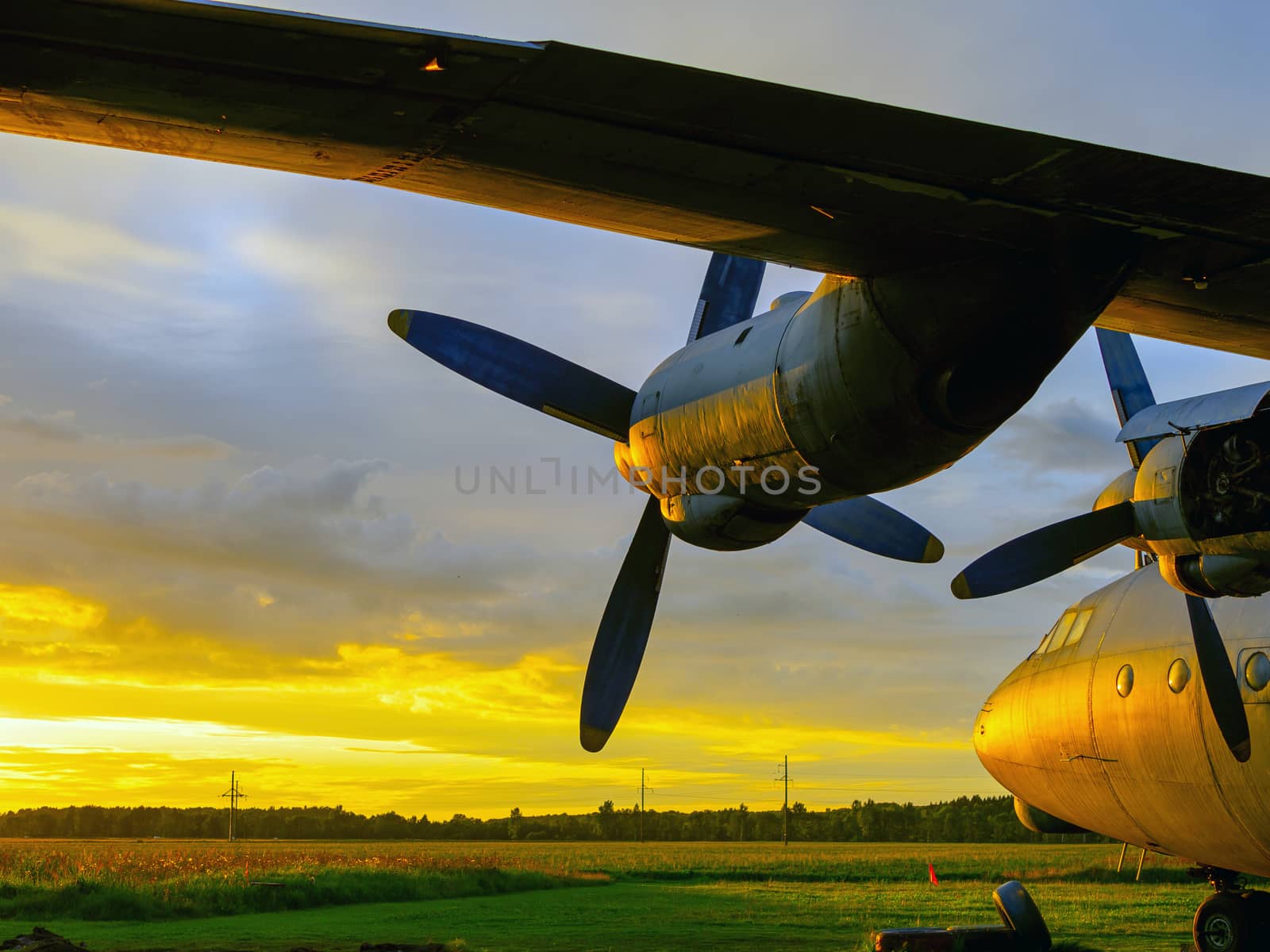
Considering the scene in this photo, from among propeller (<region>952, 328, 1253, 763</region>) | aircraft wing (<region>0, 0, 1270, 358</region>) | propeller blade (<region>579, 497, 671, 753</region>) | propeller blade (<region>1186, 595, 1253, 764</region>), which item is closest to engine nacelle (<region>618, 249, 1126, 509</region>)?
aircraft wing (<region>0, 0, 1270, 358</region>)

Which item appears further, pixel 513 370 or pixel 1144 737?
pixel 1144 737

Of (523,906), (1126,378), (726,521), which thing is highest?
(1126,378)

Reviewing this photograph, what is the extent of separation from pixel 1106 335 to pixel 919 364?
992 cm

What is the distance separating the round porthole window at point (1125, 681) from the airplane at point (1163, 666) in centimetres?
3

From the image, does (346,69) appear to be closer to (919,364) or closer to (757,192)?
(757,192)

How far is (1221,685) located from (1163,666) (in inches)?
109

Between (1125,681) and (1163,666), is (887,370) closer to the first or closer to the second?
(1163,666)

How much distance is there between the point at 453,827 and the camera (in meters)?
146

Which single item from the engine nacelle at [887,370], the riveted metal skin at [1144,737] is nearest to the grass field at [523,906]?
the riveted metal skin at [1144,737]

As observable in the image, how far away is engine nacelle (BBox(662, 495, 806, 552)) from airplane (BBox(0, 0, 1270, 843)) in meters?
0.40

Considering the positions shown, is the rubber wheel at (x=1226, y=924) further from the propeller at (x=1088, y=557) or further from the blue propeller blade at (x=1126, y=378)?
the blue propeller blade at (x=1126, y=378)

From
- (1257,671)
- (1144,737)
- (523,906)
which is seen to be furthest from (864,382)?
(523,906)

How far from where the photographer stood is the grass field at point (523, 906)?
72.5 feet

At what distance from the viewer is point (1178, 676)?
14836mm
